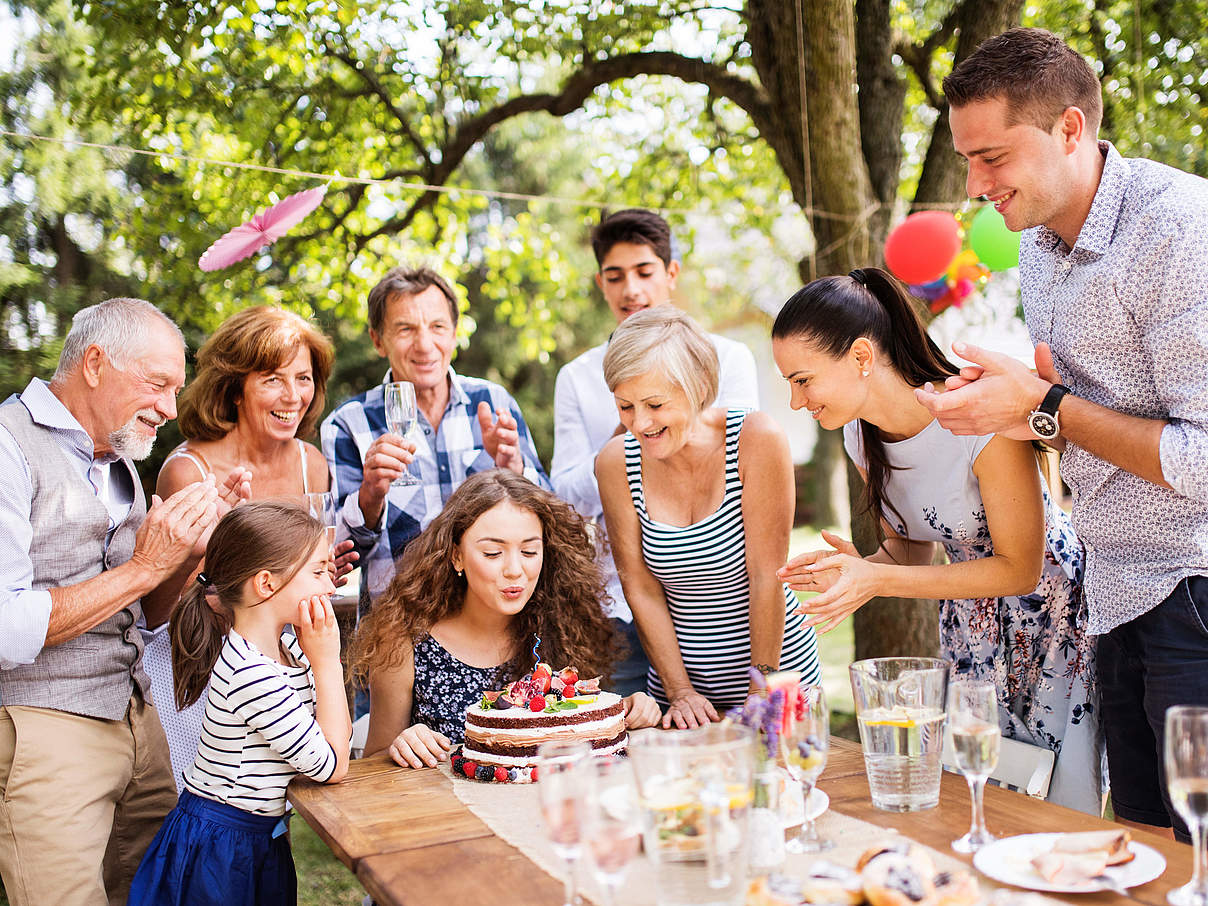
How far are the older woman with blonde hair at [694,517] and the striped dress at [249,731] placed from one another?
109 cm

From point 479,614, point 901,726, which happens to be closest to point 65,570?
point 479,614

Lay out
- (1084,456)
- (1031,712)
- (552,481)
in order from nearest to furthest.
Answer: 1. (1084,456)
2. (1031,712)
3. (552,481)

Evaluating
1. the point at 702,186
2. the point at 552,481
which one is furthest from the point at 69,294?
the point at 552,481

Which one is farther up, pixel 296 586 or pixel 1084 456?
pixel 1084 456

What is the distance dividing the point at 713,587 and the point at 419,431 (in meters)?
1.23

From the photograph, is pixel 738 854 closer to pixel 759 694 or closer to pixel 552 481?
pixel 759 694

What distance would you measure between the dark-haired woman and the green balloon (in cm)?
303

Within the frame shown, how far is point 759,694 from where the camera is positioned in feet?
6.46

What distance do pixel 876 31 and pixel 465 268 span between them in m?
5.83

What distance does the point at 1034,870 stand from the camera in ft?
5.96

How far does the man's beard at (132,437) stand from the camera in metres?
3.13

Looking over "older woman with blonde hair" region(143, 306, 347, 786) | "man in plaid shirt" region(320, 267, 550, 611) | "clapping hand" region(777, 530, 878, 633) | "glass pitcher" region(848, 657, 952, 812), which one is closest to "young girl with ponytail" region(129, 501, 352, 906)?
"older woman with blonde hair" region(143, 306, 347, 786)

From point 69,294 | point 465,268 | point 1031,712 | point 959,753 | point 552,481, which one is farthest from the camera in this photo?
point 465,268

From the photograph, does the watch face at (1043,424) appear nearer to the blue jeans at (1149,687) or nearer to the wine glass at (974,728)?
the blue jeans at (1149,687)
